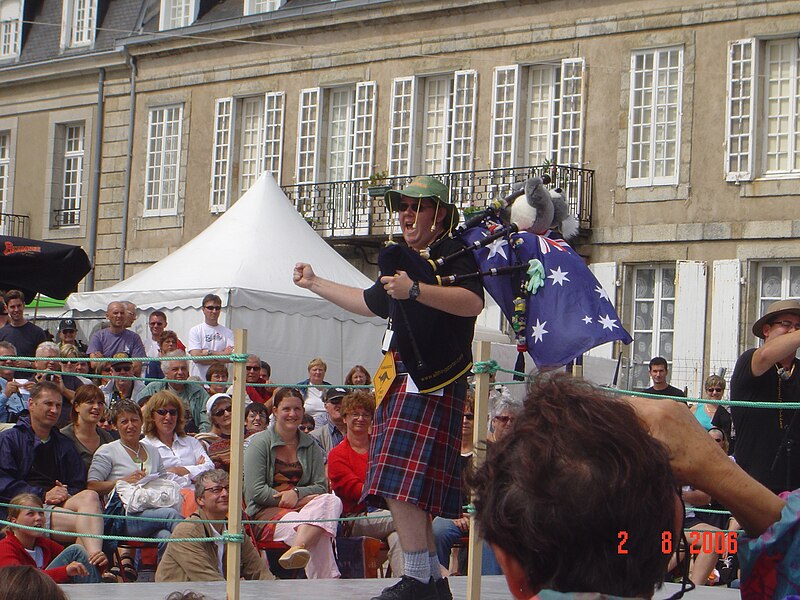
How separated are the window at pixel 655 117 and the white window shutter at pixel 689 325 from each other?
5.27 feet

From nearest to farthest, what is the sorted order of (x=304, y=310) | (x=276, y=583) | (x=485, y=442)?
(x=485, y=442)
(x=276, y=583)
(x=304, y=310)

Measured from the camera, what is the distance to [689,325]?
2103 cm

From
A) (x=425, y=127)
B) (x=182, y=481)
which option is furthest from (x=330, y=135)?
(x=182, y=481)

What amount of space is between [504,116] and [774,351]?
1793 centimetres

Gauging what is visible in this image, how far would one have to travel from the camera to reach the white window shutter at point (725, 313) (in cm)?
2055

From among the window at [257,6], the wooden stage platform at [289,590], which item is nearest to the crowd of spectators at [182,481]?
the wooden stage platform at [289,590]

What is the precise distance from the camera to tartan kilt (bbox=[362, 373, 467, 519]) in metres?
5.18

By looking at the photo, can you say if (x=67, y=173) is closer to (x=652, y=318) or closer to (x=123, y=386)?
(x=652, y=318)

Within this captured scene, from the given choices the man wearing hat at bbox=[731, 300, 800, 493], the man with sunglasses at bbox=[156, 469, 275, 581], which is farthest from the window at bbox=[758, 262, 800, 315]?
the man with sunglasses at bbox=[156, 469, 275, 581]

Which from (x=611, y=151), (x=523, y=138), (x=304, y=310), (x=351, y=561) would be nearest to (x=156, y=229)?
(x=523, y=138)

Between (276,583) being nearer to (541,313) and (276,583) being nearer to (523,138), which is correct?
(541,313)

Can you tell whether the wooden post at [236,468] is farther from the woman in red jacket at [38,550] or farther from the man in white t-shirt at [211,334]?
the man in white t-shirt at [211,334]

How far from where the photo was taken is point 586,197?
2234cm

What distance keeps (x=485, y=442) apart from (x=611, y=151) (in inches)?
812
